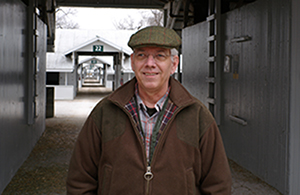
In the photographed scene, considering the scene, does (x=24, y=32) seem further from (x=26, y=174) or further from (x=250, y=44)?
(x=250, y=44)

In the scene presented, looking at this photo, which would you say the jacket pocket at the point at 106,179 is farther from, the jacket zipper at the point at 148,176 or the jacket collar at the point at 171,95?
the jacket collar at the point at 171,95

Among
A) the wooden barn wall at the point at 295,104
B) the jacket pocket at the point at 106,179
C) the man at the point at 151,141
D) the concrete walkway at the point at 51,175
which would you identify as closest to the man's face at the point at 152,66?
the man at the point at 151,141

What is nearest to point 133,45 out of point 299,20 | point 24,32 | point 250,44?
point 299,20

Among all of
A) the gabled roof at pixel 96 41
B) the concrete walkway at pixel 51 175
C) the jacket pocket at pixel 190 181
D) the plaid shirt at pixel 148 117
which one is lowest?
the concrete walkway at pixel 51 175

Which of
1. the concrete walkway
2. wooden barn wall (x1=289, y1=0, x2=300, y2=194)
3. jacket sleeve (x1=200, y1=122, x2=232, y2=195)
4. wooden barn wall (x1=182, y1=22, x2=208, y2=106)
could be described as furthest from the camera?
wooden barn wall (x1=182, y1=22, x2=208, y2=106)

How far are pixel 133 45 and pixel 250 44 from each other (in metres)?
4.80

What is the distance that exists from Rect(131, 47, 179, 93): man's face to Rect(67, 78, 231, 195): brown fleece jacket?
0.45 ft

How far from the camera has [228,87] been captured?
7781mm

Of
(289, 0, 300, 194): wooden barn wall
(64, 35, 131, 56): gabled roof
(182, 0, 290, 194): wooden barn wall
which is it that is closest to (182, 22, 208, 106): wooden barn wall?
(182, 0, 290, 194): wooden barn wall

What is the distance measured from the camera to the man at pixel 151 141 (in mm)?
2309

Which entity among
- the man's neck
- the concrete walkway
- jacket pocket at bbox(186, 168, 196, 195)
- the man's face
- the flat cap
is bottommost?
the concrete walkway

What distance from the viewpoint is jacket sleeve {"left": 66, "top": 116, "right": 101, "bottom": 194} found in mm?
2410

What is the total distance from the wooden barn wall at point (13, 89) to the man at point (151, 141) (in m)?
3.64

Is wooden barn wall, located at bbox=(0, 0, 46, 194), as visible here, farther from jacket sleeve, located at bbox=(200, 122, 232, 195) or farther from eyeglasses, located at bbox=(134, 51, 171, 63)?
jacket sleeve, located at bbox=(200, 122, 232, 195)
